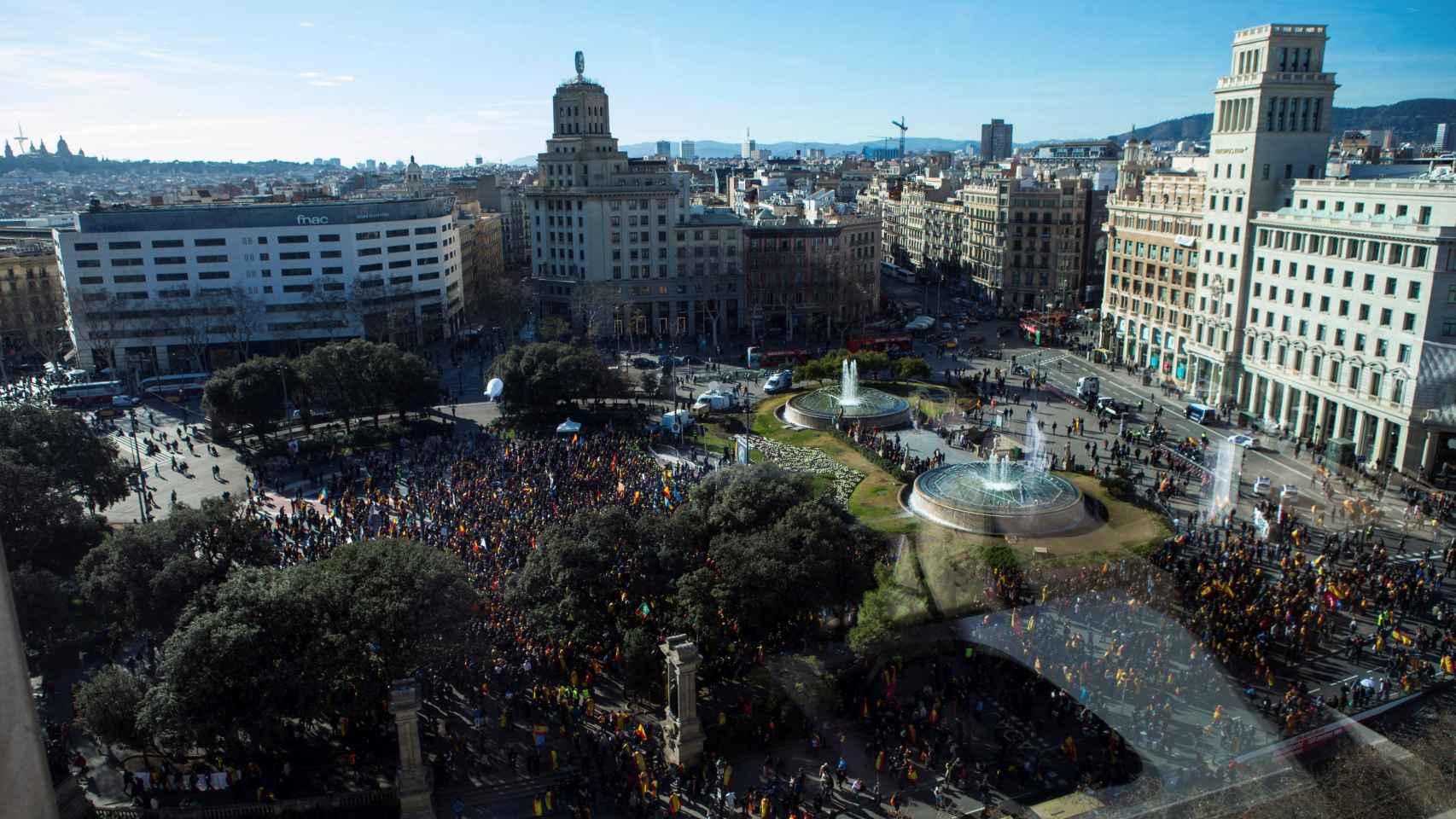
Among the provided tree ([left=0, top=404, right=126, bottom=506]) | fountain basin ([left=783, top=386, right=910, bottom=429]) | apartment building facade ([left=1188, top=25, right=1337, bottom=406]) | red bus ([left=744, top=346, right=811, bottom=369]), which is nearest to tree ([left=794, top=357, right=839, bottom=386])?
fountain basin ([left=783, top=386, right=910, bottom=429])

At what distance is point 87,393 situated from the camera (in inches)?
2643

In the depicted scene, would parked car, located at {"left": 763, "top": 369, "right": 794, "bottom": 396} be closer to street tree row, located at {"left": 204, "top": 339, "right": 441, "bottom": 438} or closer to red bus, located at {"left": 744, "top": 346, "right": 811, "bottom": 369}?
red bus, located at {"left": 744, "top": 346, "right": 811, "bottom": 369}

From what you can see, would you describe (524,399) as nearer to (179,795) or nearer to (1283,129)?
(179,795)

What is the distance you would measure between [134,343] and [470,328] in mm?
27501

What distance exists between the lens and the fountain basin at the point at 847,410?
56531mm

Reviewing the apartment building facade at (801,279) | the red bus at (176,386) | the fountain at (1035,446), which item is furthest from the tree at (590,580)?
the apartment building facade at (801,279)

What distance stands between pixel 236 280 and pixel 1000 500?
227 feet

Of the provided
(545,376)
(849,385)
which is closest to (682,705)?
(545,376)

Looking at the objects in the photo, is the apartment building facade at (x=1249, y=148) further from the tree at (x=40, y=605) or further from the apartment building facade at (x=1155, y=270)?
the tree at (x=40, y=605)

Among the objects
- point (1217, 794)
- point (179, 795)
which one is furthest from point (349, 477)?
point (1217, 794)

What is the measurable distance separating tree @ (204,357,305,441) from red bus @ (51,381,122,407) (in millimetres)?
18075

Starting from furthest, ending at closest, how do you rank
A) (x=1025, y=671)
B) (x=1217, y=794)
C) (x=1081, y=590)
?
1. (x=1081, y=590)
2. (x=1025, y=671)
3. (x=1217, y=794)

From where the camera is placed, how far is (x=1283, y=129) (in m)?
58.8

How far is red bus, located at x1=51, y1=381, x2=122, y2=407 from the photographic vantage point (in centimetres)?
6581
